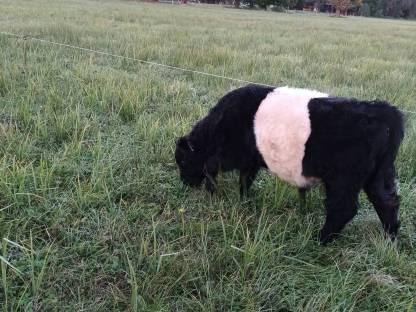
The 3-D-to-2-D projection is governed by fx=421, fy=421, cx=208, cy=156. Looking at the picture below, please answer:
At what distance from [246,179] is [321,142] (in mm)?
822

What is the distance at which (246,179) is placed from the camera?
3.25 metres

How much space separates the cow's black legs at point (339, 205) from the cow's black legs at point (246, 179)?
26.2 inches

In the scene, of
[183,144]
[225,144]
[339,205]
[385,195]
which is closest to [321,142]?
[339,205]

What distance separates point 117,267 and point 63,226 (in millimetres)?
509

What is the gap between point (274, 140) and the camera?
2779 millimetres

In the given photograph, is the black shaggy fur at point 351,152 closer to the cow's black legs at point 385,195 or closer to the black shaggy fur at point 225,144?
the cow's black legs at point 385,195

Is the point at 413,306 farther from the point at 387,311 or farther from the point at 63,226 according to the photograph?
the point at 63,226

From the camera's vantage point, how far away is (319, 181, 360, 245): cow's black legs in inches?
100

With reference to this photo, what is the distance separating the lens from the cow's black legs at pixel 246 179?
10.5ft

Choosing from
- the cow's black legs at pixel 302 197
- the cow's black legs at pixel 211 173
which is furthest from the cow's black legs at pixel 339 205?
the cow's black legs at pixel 211 173

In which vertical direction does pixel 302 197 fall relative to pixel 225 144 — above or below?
below

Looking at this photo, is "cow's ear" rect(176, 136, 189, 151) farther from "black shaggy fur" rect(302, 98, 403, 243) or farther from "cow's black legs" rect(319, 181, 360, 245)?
"cow's black legs" rect(319, 181, 360, 245)

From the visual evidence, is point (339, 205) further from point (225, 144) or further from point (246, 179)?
point (225, 144)

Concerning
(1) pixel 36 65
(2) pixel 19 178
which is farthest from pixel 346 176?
(1) pixel 36 65
